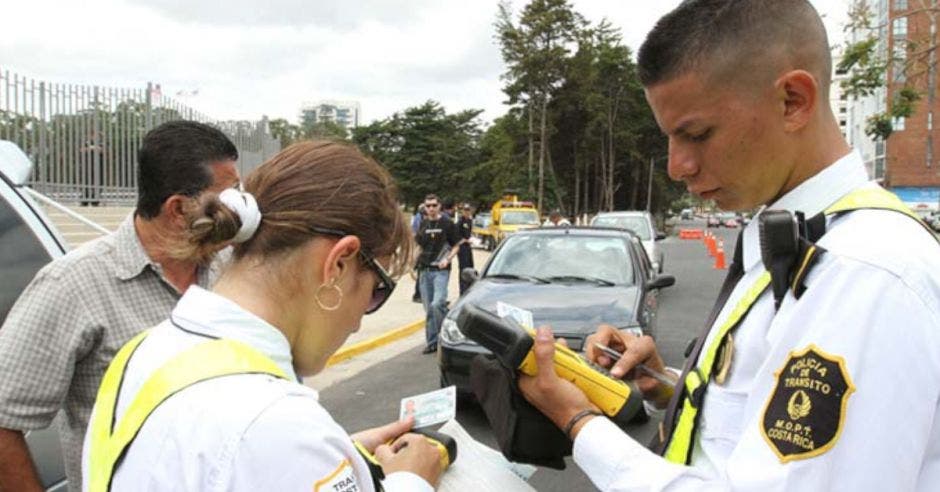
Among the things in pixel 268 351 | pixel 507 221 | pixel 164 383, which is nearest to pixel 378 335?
pixel 268 351

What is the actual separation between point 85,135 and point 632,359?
876cm

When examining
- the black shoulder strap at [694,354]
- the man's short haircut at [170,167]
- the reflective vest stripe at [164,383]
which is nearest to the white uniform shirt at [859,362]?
the black shoulder strap at [694,354]

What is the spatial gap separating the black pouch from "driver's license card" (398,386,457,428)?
112 millimetres

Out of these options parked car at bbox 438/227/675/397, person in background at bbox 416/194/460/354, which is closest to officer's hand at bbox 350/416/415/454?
parked car at bbox 438/227/675/397

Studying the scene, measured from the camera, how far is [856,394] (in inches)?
39.6

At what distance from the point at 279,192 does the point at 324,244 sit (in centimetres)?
13

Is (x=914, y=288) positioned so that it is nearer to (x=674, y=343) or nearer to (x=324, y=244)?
(x=324, y=244)

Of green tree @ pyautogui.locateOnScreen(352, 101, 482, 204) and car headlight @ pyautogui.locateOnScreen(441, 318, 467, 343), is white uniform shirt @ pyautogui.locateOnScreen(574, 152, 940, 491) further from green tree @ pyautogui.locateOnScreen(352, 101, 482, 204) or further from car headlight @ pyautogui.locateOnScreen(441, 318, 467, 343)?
green tree @ pyautogui.locateOnScreen(352, 101, 482, 204)

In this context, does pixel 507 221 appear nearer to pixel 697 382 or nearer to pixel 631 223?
pixel 631 223

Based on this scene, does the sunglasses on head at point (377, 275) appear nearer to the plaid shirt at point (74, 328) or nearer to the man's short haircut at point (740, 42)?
the man's short haircut at point (740, 42)

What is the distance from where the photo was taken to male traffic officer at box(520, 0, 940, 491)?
1006 millimetres

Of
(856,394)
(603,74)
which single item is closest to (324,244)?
(856,394)

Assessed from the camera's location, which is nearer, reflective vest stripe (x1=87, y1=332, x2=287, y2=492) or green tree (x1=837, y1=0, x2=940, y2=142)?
reflective vest stripe (x1=87, y1=332, x2=287, y2=492)

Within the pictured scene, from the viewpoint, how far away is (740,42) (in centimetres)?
137
